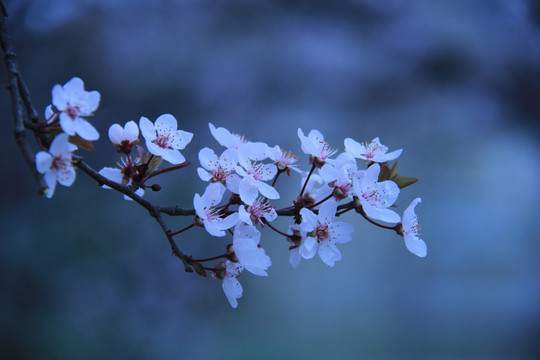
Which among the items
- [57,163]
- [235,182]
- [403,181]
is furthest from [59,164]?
[403,181]

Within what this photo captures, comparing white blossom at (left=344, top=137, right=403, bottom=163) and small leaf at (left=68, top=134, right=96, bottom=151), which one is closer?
small leaf at (left=68, top=134, right=96, bottom=151)

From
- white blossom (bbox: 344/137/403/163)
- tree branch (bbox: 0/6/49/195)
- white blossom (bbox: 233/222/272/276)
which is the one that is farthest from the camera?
white blossom (bbox: 344/137/403/163)

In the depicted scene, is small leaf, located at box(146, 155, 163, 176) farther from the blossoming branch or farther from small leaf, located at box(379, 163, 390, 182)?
small leaf, located at box(379, 163, 390, 182)

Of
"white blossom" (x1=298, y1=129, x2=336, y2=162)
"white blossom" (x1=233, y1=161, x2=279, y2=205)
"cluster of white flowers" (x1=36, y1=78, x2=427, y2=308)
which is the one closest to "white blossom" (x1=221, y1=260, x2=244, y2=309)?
"cluster of white flowers" (x1=36, y1=78, x2=427, y2=308)

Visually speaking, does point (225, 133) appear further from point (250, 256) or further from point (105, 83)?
point (105, 83)

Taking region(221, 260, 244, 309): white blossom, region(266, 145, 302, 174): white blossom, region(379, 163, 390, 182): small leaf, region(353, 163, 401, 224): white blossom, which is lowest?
region(221, 260, 244, 309): white blossom

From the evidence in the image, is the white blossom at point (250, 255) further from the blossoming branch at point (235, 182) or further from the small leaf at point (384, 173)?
the small leaf at point (384, 173)

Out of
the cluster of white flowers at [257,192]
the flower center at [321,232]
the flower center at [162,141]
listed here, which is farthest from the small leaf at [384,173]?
the flower center at [162,141]
